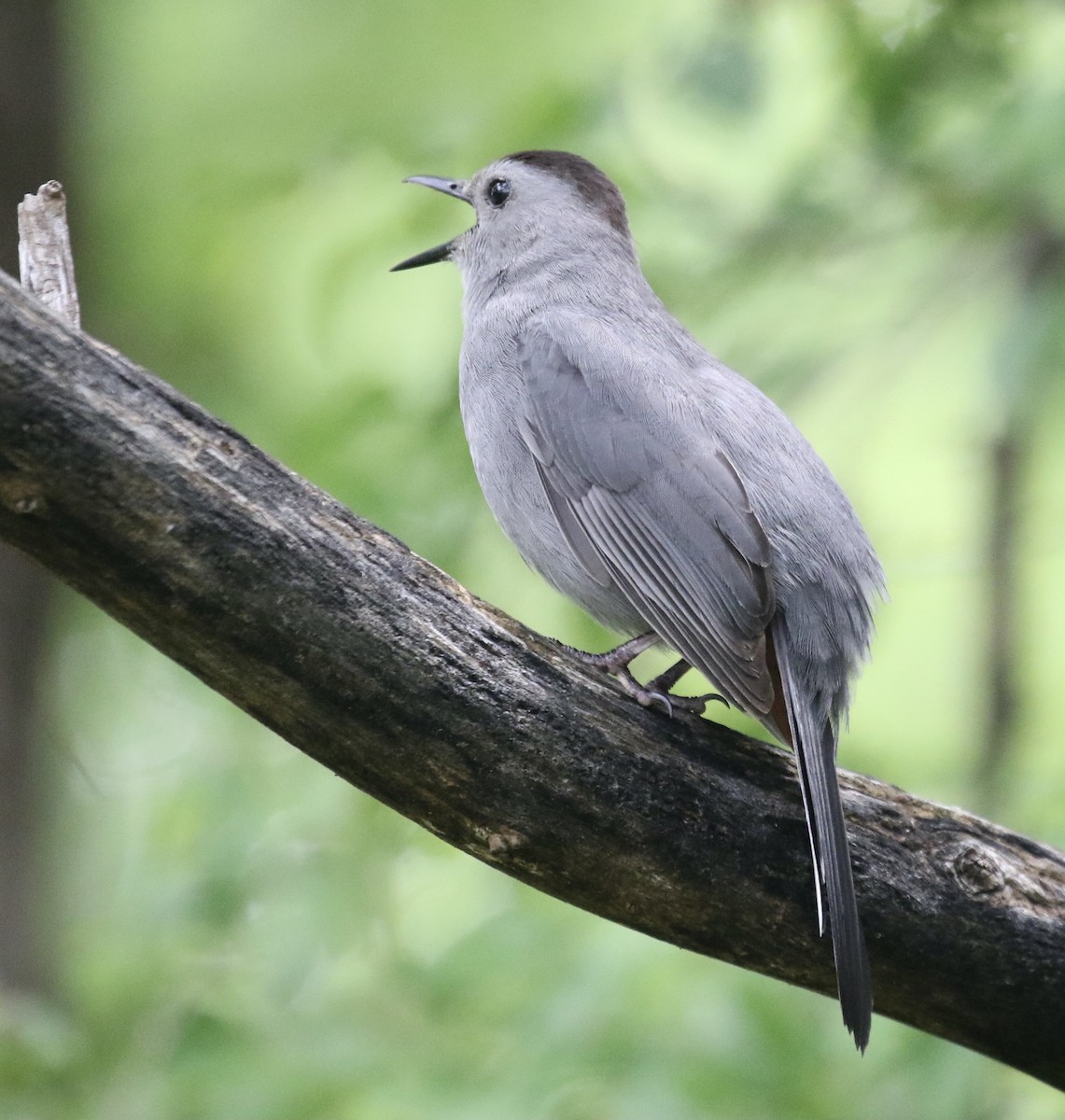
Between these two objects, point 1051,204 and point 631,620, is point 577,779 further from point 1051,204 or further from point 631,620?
point 1051,204

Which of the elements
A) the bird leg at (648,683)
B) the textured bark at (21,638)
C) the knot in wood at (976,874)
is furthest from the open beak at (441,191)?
the knot in wood at (976,874)

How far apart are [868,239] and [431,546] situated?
79.4 inches

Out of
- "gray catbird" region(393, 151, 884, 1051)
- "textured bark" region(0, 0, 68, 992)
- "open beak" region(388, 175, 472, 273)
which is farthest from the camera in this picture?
"textured bark" region(0, 0, 68, 992)

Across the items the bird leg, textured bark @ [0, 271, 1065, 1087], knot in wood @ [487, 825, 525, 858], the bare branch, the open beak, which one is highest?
the open beak

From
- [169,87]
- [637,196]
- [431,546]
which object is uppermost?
[169,87]

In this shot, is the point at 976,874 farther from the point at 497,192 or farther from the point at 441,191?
the point at 441,191

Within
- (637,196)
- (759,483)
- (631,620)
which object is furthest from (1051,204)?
(631,620)

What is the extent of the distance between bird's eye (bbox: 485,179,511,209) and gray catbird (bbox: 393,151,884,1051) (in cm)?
58

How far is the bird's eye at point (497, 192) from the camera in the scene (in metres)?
4.71

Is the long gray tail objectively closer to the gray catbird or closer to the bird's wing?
the gray catbird

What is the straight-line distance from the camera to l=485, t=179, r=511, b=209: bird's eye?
4.71m

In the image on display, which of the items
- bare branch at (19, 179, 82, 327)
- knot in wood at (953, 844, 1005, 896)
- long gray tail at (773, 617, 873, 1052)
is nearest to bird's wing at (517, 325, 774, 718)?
long gray tail at (773, 617, 873, 1052)

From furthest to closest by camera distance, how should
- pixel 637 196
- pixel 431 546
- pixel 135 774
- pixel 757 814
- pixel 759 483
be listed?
1. pixel 135 774
2. pixel 637 196
3. pixel 431 546
4. pixel 759 483
5. pixel 757 814

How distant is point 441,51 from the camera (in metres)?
6.72
